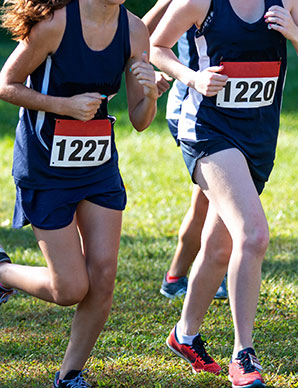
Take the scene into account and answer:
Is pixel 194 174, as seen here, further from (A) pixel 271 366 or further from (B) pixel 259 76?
(A) pixel 271 366

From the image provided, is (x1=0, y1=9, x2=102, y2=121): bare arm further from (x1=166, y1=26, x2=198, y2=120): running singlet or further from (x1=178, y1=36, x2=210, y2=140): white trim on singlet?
(x1=166, y1=26, x2=198, y2=120): running singlet

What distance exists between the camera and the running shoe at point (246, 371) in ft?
10.9

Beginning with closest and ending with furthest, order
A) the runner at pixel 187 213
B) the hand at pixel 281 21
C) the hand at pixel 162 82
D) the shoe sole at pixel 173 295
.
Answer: the hand at pixel 281 21 → the hand at pixel 162 82 → the runner at pixel 187 213 → the shoe sole at pixel 173 295

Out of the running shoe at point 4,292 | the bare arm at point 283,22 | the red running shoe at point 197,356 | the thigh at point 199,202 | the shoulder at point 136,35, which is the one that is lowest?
the red running shoe at point 197,356

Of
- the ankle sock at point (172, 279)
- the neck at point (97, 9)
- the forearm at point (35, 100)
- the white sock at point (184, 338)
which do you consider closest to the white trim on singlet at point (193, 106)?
the neck at point (97, 9)

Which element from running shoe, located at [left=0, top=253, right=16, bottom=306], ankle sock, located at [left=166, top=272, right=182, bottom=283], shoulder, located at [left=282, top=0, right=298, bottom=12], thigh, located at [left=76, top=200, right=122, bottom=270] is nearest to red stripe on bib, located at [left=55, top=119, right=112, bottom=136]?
thigh, located at [left=76, top=200, right=122, bottom=270]

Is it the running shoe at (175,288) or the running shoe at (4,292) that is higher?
the running shoe at (4,292)

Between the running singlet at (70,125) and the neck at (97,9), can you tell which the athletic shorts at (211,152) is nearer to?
the running singlet at (70,125)

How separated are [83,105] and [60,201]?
0.44 metres

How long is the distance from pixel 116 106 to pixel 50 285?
8.66m

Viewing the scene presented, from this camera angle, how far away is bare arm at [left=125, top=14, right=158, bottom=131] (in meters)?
3.37

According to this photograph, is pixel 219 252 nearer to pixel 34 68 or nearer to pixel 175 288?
pixel 34 68

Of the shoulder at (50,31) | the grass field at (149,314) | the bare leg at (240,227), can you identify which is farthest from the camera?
the grass field at (149,314)

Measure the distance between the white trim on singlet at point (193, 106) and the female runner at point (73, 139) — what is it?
0.24 meters
